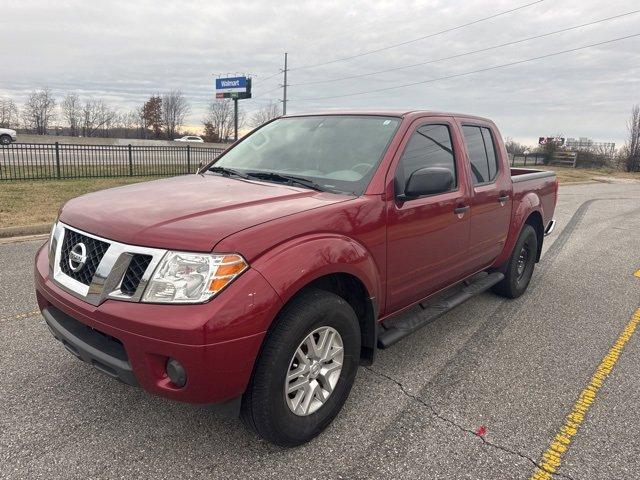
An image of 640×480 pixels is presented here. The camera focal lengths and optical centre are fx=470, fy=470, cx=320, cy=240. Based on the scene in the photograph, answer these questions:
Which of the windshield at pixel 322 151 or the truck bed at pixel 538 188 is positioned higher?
the windshield at pixel 322 151

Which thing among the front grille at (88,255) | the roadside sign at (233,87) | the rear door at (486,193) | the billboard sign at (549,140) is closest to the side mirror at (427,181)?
the rear door at (486,193)

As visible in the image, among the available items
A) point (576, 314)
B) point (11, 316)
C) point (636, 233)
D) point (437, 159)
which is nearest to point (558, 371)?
point (576, 314)

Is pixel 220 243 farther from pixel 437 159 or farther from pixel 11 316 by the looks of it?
pixel 11 316

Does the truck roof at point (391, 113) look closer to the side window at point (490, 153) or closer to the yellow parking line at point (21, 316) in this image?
the side window at point (490, 153)

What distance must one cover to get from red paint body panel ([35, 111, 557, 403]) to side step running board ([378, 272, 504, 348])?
→ 0.12 meters

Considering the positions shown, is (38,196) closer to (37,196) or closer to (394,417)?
(37,196)

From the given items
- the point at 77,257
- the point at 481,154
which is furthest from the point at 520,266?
the point at 77,257

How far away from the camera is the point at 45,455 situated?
95.7 inches

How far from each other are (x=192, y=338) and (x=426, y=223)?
1891 millimetres

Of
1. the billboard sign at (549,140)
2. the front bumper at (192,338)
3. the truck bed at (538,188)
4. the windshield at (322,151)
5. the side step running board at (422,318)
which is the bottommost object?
the side step running board at (422,318)

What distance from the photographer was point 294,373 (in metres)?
2.48

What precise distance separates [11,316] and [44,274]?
186 cm

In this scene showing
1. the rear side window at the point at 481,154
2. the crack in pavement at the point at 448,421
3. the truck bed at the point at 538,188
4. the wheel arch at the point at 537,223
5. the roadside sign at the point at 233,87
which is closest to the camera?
the crack in pavement at the point at 448,421

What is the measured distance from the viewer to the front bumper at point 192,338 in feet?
6.73
